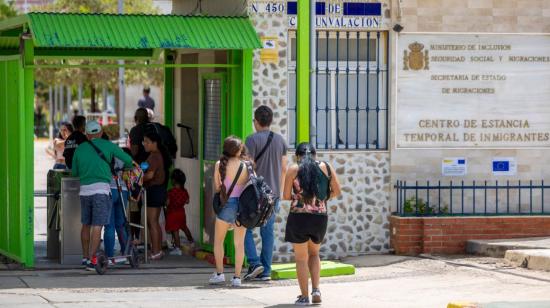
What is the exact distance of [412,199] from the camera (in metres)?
15.8

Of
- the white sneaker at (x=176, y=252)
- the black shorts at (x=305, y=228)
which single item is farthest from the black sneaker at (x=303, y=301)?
the white sneaker at (x=176, y=252)

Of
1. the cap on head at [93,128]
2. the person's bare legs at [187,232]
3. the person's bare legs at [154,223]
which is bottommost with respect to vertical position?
the person's bare legs at [187,232]

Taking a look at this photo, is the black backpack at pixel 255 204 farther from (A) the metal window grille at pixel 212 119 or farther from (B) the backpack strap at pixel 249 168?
(A) the metal window grille at pixel 212 119

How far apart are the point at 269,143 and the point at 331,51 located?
2687 millimetres

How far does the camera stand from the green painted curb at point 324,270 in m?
13.9

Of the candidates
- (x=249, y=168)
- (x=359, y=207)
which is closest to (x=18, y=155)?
(x=249, y=168)

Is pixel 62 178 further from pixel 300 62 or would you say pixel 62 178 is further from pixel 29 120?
pixel 300 62

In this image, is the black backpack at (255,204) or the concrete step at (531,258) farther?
the concrete step at (531,258)

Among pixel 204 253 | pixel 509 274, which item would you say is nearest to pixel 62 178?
pixel 204 253

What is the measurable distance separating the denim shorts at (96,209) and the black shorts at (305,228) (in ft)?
10.3

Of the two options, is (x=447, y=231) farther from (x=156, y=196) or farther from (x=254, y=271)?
(x=156, y=196)

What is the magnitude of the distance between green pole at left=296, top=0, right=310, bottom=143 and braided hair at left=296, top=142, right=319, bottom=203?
2.86m

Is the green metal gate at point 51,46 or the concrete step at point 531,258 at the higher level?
the green metal gate at point 51,46

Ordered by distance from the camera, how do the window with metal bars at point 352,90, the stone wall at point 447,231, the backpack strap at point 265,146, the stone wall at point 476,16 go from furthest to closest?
the window with metal bars at point 352,90, the stone wall at point 476,16, the stone wall at point 447,231, the backpack strap at point 265,146
